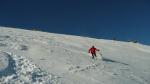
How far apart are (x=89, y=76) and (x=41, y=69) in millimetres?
3306

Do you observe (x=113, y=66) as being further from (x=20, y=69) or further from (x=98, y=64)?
(x=20, y=69)

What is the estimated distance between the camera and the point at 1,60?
901 inches

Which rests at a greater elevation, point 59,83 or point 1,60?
point 1,60

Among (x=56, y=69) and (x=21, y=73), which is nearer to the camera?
(x=21, y=73)

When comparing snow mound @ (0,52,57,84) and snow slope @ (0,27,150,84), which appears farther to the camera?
snow slope @ (0,27,150,84)

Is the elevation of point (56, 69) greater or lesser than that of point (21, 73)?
greater

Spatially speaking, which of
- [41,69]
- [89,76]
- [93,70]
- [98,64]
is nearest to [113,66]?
[98,64]

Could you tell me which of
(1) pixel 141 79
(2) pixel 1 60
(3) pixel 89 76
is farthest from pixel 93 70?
(2) pixel 1 60

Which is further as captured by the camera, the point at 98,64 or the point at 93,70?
the point at 98,64

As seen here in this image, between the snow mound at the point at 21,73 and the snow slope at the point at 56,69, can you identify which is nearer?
the snow mound at the point at 21,73

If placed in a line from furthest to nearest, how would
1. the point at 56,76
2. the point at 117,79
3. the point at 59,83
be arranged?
the point at 117,79, the point at 56,76, the point at 59,83

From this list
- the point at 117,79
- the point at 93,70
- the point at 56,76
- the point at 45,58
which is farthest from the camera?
the point at 45,58

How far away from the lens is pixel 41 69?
22484mm

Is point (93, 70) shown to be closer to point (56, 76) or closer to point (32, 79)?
point (56, 76)
